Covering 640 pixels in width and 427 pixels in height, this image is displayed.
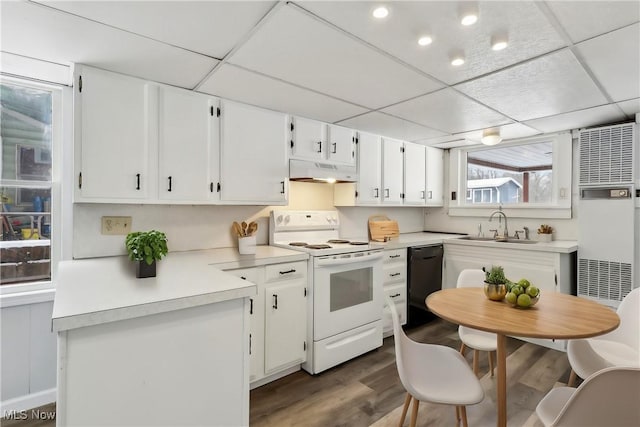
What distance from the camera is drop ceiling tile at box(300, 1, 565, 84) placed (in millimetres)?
1332

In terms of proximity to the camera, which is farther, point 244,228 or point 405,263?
point 405,263

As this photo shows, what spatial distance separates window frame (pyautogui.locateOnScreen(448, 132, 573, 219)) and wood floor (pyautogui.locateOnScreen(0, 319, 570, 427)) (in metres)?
1.47

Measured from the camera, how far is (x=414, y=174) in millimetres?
3973

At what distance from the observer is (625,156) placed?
9.12 feet

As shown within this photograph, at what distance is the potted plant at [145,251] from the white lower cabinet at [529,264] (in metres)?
2.90

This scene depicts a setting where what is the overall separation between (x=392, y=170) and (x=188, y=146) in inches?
88.6

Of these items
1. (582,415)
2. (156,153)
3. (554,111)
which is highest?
(554,111)

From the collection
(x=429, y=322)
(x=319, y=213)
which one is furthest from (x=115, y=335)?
(x=429, y=322)

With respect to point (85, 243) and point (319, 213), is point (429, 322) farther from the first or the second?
point (85, 243)

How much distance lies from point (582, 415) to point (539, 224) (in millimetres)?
3031

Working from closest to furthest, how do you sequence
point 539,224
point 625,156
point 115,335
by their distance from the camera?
point 115,335 → point 625,156 → point 539,224

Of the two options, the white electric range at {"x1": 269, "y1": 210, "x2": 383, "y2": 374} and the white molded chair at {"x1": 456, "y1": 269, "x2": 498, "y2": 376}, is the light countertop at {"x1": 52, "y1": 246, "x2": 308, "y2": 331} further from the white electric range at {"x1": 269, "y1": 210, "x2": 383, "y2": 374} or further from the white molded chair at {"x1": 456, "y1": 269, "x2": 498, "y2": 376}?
the white molded chair at {"x1": 456, "y1": 269, "x2": 498, "y2": 376}

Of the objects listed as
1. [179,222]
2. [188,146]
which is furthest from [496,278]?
[179,222]

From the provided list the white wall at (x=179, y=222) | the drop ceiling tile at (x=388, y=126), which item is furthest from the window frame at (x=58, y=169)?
the drop ceiling tile at (x=388, y=126)
